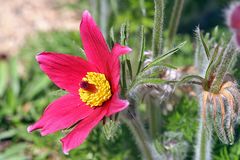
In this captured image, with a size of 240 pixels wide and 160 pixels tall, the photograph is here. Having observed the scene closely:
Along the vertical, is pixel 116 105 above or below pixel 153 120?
above

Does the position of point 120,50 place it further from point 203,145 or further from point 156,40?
point 203,145

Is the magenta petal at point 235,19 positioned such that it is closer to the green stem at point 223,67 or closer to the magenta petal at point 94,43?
the green stem at point 223,67

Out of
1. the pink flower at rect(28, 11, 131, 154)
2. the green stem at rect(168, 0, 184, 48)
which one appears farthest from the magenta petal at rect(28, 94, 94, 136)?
the green stem at rect(168, 0, 184, 48)

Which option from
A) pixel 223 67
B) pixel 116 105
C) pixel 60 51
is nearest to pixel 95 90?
pixel 116 105

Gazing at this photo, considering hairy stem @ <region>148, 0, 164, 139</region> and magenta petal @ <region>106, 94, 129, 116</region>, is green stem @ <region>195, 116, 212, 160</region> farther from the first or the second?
magenta petal @ <region>106, 94, 129, 116</region>

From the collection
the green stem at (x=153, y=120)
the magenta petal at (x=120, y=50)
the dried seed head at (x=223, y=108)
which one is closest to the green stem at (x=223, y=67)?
the dried seed head at (x=223, y=108)

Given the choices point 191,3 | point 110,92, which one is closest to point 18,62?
point 191,3
